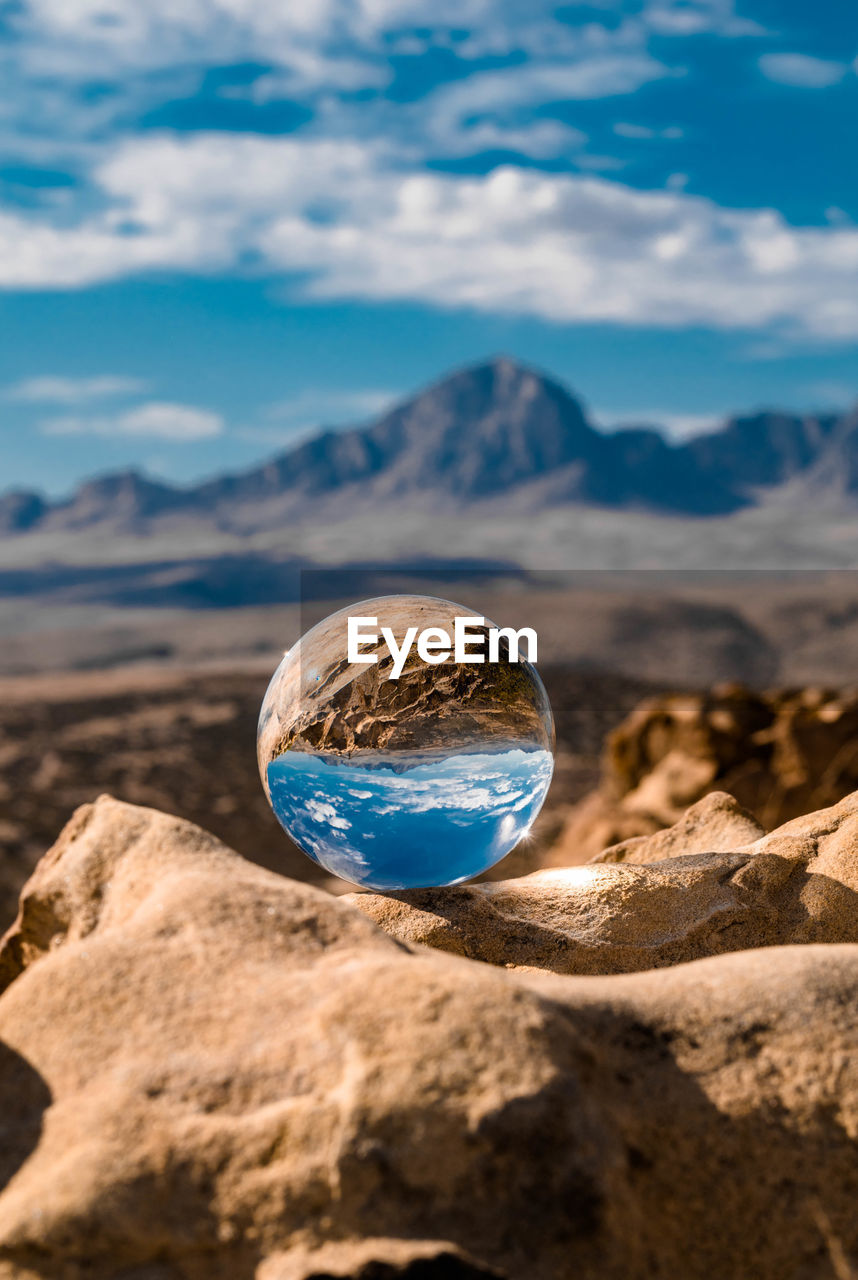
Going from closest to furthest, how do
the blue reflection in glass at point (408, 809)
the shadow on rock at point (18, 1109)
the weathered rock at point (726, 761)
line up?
the shadow on rock at point (18, 1109) → the blue reflection in glass at point (408, 809) → the weathered rock at point (726, 761)

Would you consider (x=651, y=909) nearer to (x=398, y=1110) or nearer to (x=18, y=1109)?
(x=398, y=1110)

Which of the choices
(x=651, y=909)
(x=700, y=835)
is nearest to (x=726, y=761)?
(x=700, y=835)

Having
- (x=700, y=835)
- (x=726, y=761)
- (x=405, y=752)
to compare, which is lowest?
(x=726, y=761)

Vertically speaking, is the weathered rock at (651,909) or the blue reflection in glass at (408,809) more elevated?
the blue reflection in glass at (408,809)

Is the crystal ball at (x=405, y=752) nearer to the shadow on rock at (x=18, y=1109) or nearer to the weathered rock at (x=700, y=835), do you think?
the weathered rock at (x=700, y=835)

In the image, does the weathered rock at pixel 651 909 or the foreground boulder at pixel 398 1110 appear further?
the weathered rock at pixel 651 909

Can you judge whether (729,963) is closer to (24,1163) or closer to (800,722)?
(24,1163)

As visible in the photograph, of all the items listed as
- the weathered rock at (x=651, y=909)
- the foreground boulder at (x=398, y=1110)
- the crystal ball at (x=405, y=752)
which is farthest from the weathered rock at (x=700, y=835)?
the foreground boulder at (x=398, y=1110)
